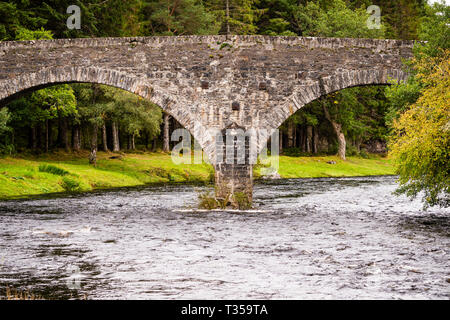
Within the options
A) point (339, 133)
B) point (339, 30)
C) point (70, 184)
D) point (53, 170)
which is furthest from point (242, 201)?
point (339, 133)

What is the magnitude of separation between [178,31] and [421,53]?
3724 cm

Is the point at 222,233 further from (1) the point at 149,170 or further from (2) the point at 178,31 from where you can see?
(2) the point at 178,31

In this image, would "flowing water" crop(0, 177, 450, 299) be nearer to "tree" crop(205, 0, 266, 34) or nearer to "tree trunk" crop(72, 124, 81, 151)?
"tree trunk" crop(72, 124, 81, 151)

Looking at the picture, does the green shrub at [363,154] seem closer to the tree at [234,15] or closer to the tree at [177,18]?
the tree at [234,15]

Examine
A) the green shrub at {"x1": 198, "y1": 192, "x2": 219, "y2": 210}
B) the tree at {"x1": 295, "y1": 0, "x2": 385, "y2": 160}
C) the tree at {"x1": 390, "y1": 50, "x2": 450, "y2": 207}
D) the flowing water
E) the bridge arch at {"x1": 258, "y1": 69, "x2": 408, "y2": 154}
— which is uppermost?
the tree at {"x1": 295, "y1": 0, "x2": 385, "y2": 160}

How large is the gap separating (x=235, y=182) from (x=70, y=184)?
45.4 feet

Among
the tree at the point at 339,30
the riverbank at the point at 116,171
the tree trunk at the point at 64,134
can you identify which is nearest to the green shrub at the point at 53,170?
the riverbank at the point at 116,171

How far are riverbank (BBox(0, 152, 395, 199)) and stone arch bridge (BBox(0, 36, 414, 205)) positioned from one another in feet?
32.3

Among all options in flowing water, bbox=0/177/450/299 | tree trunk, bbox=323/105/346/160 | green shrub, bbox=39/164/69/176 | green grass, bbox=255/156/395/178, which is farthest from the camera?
tree trunk, bbox=323/105/346/160

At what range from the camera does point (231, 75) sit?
75.4 feet

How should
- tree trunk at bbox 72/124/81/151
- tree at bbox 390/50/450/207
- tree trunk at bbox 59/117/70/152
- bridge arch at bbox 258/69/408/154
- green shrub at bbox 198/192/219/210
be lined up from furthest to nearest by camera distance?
tree trunk at bbox 72/124/81/151 < tree trunk at bbox 59/117/70/152 < green shrub at bbox 198/192/219/210 < bridge arch at bbox 258/69/408/154 < tree at bbox 390/50/450/207

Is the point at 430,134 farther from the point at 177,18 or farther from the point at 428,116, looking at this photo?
the point at 177,18

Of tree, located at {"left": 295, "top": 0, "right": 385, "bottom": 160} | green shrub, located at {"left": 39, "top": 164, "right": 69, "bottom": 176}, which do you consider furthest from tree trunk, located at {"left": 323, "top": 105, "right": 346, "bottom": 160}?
green shrub, located at {"left": 39, "top": 164, "right": 69, "bottom": 176}

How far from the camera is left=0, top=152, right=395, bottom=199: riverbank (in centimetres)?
3164
